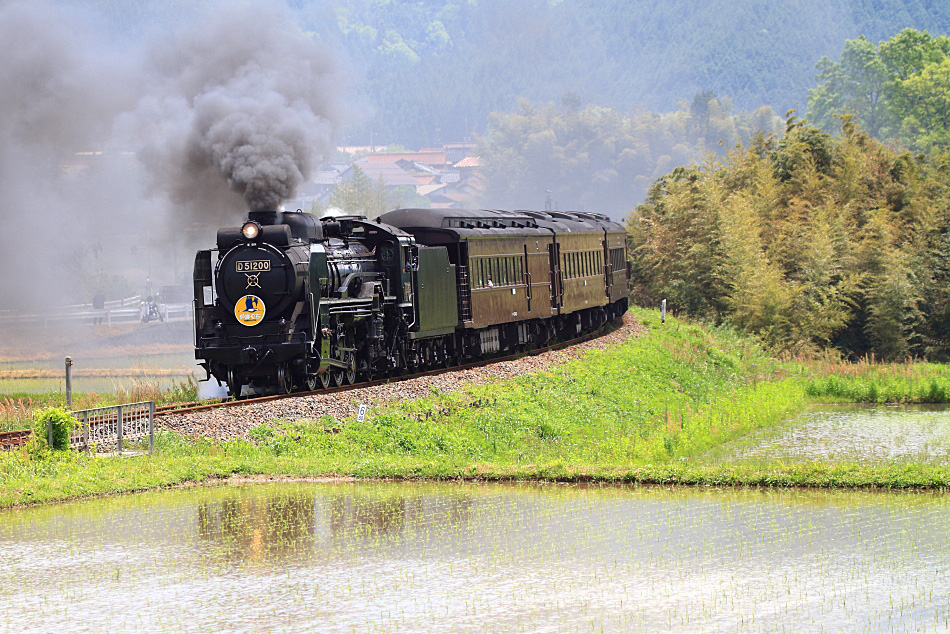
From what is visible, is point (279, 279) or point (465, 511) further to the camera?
point (279, 279)

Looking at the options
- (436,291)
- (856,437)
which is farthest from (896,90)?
(436,291)

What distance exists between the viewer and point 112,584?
1036cm

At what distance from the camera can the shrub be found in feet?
52.1

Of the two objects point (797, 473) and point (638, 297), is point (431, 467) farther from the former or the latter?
point (638, 297)

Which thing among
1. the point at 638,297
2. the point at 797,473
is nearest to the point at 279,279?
the point at 797,473

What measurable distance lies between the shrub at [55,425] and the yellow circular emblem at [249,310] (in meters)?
5.20

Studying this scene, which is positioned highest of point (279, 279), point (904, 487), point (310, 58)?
point (310, 58)

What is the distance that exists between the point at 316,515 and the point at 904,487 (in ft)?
26.2

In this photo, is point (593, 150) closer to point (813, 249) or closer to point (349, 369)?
point (813, 249)

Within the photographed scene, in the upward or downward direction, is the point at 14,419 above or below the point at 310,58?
below

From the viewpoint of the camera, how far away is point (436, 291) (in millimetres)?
25922

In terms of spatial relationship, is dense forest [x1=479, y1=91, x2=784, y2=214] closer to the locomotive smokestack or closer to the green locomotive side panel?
the green locomotive side panel

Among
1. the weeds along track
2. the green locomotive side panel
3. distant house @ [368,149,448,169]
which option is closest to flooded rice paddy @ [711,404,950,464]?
the green locomotive side panel

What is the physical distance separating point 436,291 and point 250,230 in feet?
19.9
